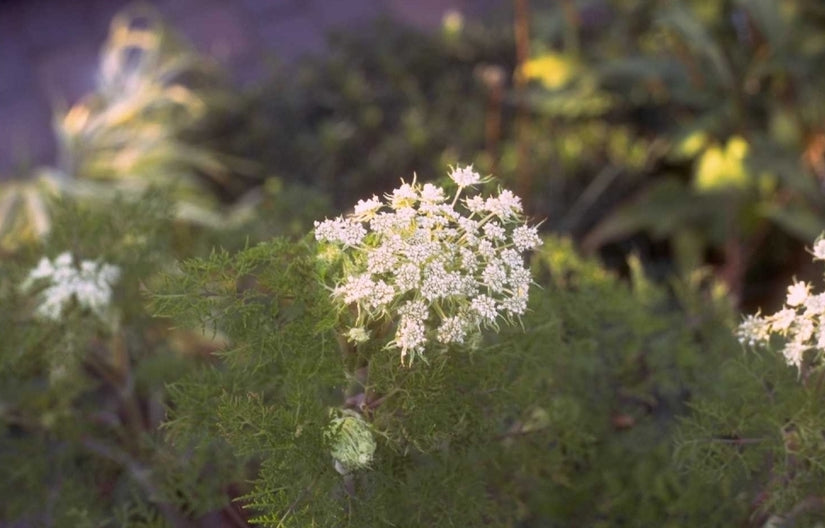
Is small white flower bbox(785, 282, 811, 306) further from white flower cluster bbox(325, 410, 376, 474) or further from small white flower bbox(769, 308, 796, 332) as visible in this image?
white flower cluster bbox(325, 410, 376, 474)

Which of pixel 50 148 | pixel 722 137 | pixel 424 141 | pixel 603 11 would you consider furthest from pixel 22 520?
pixel 603 11

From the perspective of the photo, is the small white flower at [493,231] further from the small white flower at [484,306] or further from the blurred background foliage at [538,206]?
the blurred background foliage at [538,206]

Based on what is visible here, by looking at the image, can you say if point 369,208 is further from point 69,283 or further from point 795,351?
point 69,283

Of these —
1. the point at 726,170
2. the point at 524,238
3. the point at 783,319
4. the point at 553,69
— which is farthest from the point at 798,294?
the point at 553,69

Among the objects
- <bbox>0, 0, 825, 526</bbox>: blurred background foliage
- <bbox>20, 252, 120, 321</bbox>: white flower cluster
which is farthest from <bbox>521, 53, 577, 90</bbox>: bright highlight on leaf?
<bbox>20, 252, 120, 321</bbox>: white flower cluster

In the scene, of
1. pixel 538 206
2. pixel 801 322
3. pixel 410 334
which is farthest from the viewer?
pixel 538 206

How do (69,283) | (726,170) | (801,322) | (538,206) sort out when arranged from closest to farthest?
(801,322) < (69,283) < (726,170) < (538,206)
